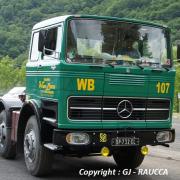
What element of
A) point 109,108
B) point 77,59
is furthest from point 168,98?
point 77,59

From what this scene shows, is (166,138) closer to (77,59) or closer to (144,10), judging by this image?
(77,59)

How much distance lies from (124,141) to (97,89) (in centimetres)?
90

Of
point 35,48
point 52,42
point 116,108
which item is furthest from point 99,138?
point 35,48

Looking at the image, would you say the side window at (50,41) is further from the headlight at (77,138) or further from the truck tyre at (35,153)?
the headlight at (77,138)

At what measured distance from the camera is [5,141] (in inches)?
363

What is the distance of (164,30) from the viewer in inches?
307

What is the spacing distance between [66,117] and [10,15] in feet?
274

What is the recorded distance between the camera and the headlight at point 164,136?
24.4ft

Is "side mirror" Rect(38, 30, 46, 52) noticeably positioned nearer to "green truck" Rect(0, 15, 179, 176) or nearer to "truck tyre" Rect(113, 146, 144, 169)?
"green truck" Rect(0, 15, 179, 176)

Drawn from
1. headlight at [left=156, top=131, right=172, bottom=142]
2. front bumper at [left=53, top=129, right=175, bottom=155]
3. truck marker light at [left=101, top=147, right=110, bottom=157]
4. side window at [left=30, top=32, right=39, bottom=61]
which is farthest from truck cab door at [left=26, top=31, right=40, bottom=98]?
headlight at [left=156, top=131, right=172, bottom=142]

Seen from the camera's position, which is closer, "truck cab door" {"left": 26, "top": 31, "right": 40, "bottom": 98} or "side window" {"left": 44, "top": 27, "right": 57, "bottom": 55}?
"side window" {"left": 44, "top": 27, "right": 57, "bottom": 55}

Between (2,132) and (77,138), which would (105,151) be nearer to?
(77,138)

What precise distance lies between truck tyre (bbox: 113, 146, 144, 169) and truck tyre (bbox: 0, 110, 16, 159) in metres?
2.07

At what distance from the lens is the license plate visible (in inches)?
278
